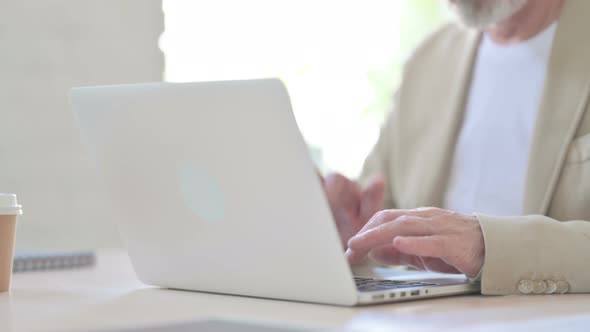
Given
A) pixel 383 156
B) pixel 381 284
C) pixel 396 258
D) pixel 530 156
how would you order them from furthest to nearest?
pixel 383 156 < pixel 530 156 < pixel 396 258 < pixel 381 284

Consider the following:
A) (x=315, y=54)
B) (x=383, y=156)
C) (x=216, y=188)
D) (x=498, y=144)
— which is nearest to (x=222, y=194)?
(x=216, y=188)

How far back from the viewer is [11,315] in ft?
2.43

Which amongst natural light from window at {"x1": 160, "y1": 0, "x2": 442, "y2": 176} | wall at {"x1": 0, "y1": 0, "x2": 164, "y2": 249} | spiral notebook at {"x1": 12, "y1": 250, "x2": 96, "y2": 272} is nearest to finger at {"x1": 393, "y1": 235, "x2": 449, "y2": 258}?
spiral notebook at {"x1": 12, "y1": 250, "x2": 96, "y2": 272}

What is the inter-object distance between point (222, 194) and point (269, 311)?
0.46 ft

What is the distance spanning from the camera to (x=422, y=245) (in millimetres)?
885

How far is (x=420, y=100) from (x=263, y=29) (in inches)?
78.7

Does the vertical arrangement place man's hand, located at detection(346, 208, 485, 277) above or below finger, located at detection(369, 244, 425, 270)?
above

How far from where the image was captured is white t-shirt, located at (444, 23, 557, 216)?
5.71ft

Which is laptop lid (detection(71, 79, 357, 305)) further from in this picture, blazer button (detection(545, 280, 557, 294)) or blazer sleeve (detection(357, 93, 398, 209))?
blazer sleeve (detection(357, 93, 398, 209))

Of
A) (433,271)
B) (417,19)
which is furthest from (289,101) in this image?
(417,19)

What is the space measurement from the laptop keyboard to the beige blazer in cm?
8

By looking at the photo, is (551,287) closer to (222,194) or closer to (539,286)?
(539,286)

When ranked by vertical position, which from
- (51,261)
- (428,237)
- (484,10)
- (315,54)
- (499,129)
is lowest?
(315,54)

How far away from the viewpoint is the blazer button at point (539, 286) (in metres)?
0.95
